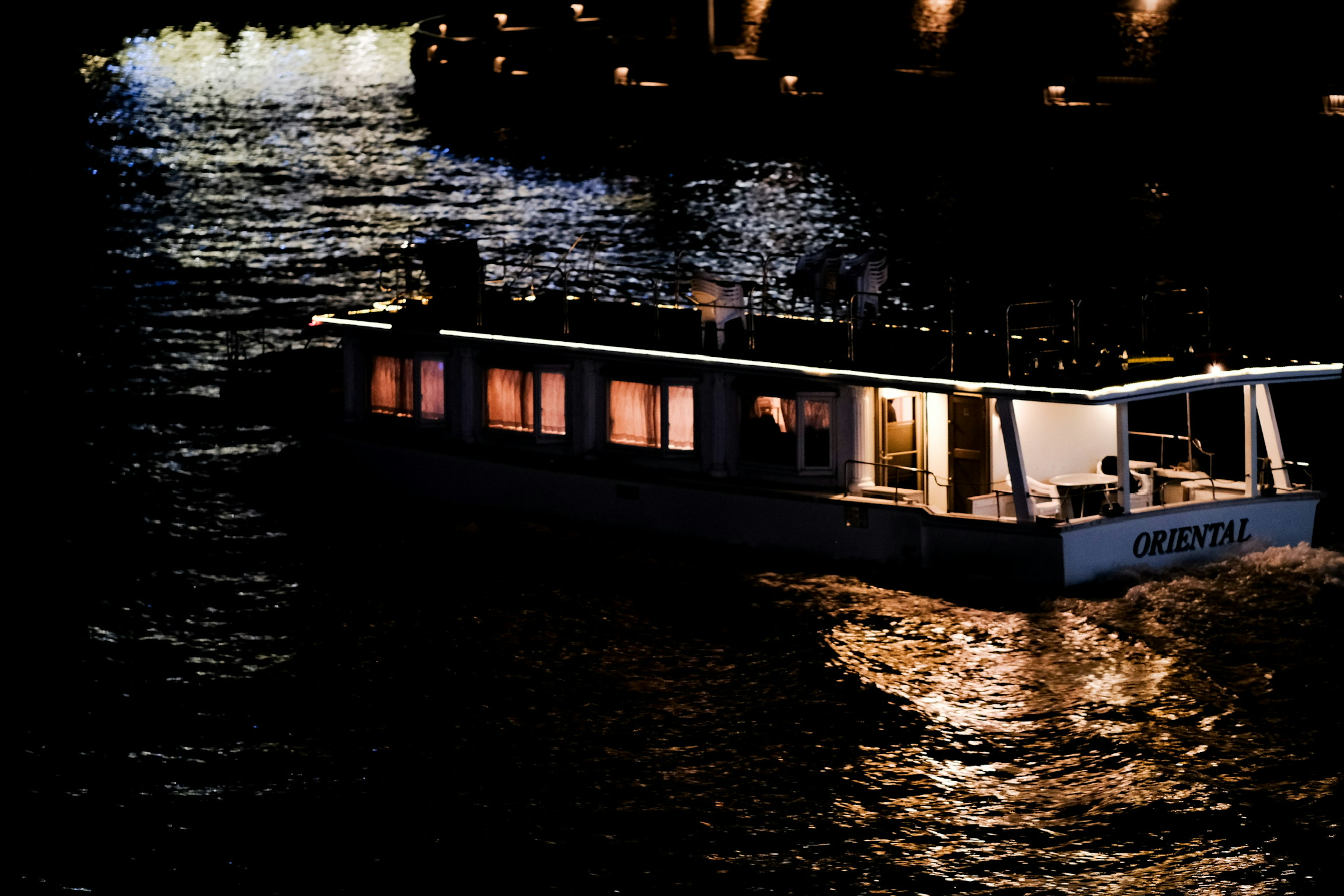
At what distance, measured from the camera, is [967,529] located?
28.2 meters

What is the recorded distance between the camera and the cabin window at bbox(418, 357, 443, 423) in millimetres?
33812

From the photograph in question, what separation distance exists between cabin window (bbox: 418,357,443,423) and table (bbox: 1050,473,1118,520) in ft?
38.1

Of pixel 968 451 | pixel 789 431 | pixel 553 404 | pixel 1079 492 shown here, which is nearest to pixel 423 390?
pixel 553 404

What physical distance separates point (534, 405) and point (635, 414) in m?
1.98

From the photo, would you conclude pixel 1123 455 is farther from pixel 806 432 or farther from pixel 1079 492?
pixel 806 432

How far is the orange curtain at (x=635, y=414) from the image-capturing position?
103ft

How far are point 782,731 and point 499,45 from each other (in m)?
71.0

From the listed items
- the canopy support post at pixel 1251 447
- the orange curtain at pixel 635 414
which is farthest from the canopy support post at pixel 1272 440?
the orange curtain at pixel 635 414

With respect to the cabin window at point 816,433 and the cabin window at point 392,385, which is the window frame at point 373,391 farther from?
the cabin window at point 816,433

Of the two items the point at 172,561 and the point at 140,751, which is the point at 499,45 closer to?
the point at 172,561

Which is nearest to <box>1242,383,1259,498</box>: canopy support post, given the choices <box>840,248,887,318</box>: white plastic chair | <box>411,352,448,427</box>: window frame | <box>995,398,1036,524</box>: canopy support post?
<box>995,398,1036,524</box>: canopy support post

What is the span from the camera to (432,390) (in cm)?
3409

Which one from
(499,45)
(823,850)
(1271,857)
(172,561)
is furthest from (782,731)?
(499,45)

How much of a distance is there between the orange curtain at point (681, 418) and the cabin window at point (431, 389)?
4.95 metres
